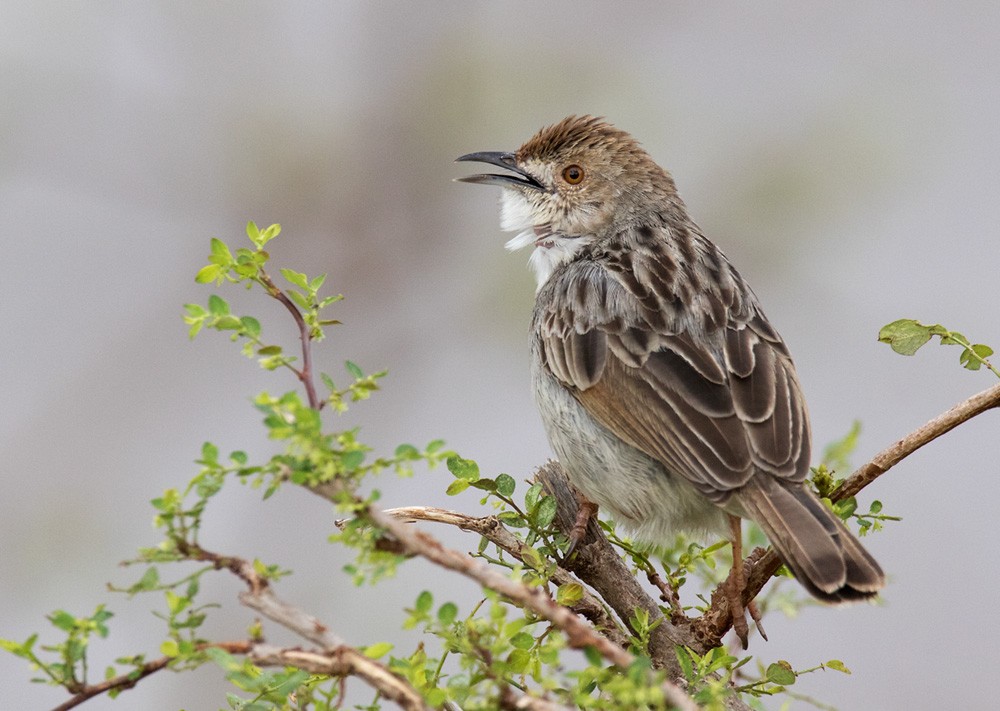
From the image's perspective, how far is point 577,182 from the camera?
555 cm

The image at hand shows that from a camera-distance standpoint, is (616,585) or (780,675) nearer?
(780,675)

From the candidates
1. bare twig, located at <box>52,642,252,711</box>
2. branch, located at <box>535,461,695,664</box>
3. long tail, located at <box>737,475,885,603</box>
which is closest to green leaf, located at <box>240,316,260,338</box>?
bare twig, located at <box>52,642,252,711</box>

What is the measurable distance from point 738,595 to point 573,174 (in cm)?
278

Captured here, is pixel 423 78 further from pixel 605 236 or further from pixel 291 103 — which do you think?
pixel 605 236

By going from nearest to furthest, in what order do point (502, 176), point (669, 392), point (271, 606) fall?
1. point (271, 606)
2. point (669, 392)
3. point (502, 176)

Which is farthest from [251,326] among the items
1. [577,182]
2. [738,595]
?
[577,182]

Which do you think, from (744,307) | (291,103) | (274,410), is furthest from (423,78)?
(274,410)

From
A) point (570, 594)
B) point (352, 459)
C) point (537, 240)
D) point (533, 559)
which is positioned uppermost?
point (537, 240)

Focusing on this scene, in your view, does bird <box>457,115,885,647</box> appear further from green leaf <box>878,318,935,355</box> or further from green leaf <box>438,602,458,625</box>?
green leaf <box>438,602,458,625</box>

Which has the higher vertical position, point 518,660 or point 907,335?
point 907,335

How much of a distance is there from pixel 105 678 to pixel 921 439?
6.61 feet

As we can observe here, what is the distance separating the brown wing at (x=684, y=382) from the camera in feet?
12.5

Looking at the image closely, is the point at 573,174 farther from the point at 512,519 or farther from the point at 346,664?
the point at 346,664

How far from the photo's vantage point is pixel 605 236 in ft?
17.5
